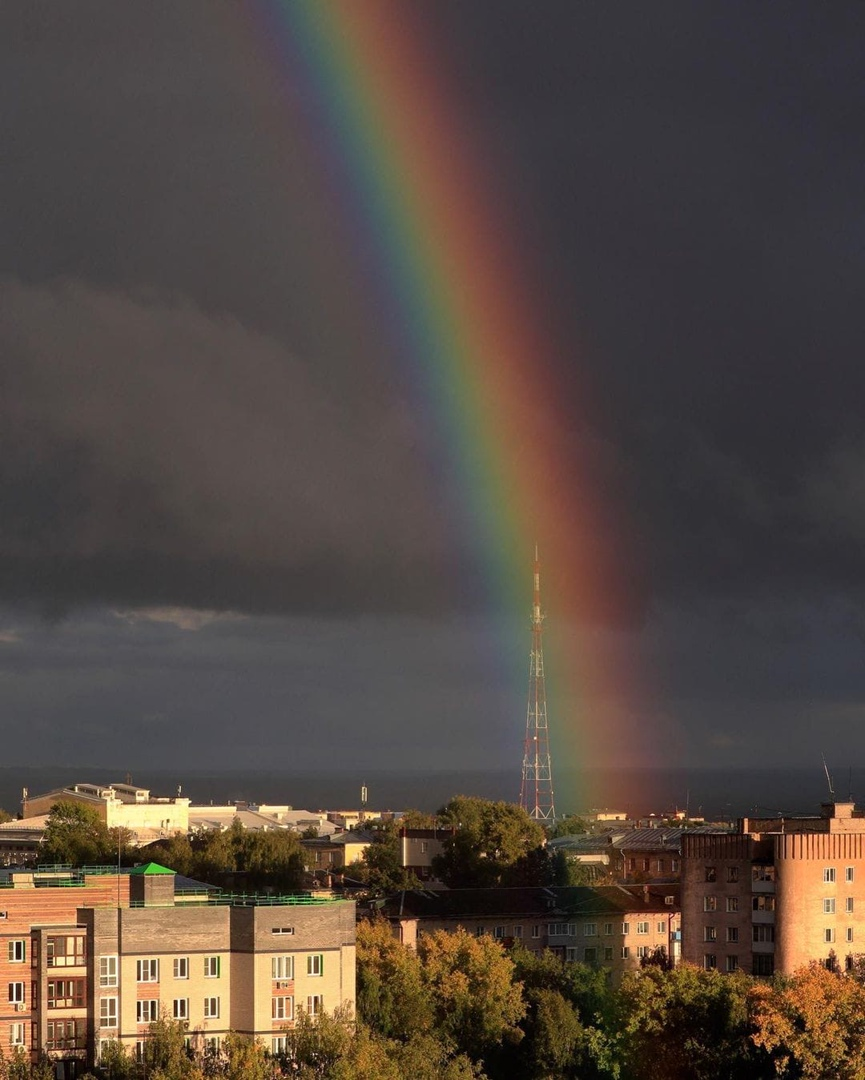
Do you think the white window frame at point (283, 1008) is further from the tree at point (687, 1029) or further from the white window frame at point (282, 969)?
the tree at point (687, 1029)

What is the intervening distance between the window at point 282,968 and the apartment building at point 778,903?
34511 mm

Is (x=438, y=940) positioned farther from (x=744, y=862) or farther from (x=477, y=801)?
(x=477, y=801)

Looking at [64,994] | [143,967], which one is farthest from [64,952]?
[143,967]

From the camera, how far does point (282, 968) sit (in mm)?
74875

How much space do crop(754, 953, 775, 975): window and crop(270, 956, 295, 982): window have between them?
35.4 metres

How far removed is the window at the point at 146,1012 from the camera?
72.6 meters

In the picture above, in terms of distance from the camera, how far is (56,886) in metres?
76.4

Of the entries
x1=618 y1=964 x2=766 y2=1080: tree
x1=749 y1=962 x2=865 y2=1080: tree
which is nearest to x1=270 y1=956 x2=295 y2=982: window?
x1=618 y1=964 x2=766 y2=1080: tree

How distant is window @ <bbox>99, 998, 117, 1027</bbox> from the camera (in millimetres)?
72375

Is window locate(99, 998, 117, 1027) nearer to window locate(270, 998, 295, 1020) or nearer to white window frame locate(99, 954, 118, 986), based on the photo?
white window frame locate(99, 954, 118, 986)

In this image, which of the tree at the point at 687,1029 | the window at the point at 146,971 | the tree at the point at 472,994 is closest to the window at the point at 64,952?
the window at the point at 146,971

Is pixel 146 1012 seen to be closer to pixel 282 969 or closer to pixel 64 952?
pixel 64 952

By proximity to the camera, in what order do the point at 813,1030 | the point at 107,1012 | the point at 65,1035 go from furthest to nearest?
the point at 813,1030
the point at 107,1012
the point at 65,1035

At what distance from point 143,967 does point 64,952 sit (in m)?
2.71
